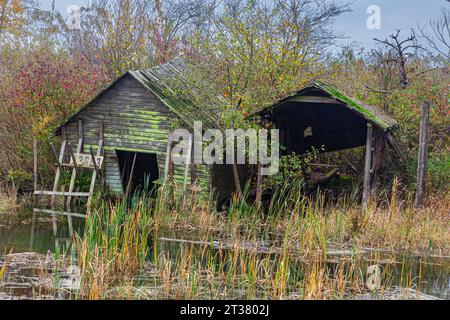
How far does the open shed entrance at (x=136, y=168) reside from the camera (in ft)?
63.5

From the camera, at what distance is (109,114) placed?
18.2 m

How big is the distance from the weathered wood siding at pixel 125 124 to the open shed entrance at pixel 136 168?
2.09 feet

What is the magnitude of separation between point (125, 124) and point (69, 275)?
897 cm

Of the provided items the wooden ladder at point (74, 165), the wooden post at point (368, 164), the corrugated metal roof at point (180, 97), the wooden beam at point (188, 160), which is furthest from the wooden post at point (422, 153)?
the wooden ladder at point (74, 165)

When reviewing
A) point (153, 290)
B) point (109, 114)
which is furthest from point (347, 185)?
point (153, 290)

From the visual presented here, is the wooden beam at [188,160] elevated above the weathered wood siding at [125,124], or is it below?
below

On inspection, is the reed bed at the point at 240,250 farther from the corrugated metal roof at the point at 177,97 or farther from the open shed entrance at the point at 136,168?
the open shed entrance at the point at 136,168

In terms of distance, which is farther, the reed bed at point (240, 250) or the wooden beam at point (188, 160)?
the wooden beam at point (188, 160)

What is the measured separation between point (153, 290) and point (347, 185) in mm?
13056

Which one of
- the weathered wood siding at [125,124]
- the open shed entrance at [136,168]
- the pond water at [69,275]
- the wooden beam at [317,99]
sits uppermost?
the wooden beam at [317,99]

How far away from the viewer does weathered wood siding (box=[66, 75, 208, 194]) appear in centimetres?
1753

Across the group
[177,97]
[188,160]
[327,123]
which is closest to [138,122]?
[177,97]

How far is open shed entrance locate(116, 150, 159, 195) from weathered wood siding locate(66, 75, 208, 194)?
637mm

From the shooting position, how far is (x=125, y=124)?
1805 cm
